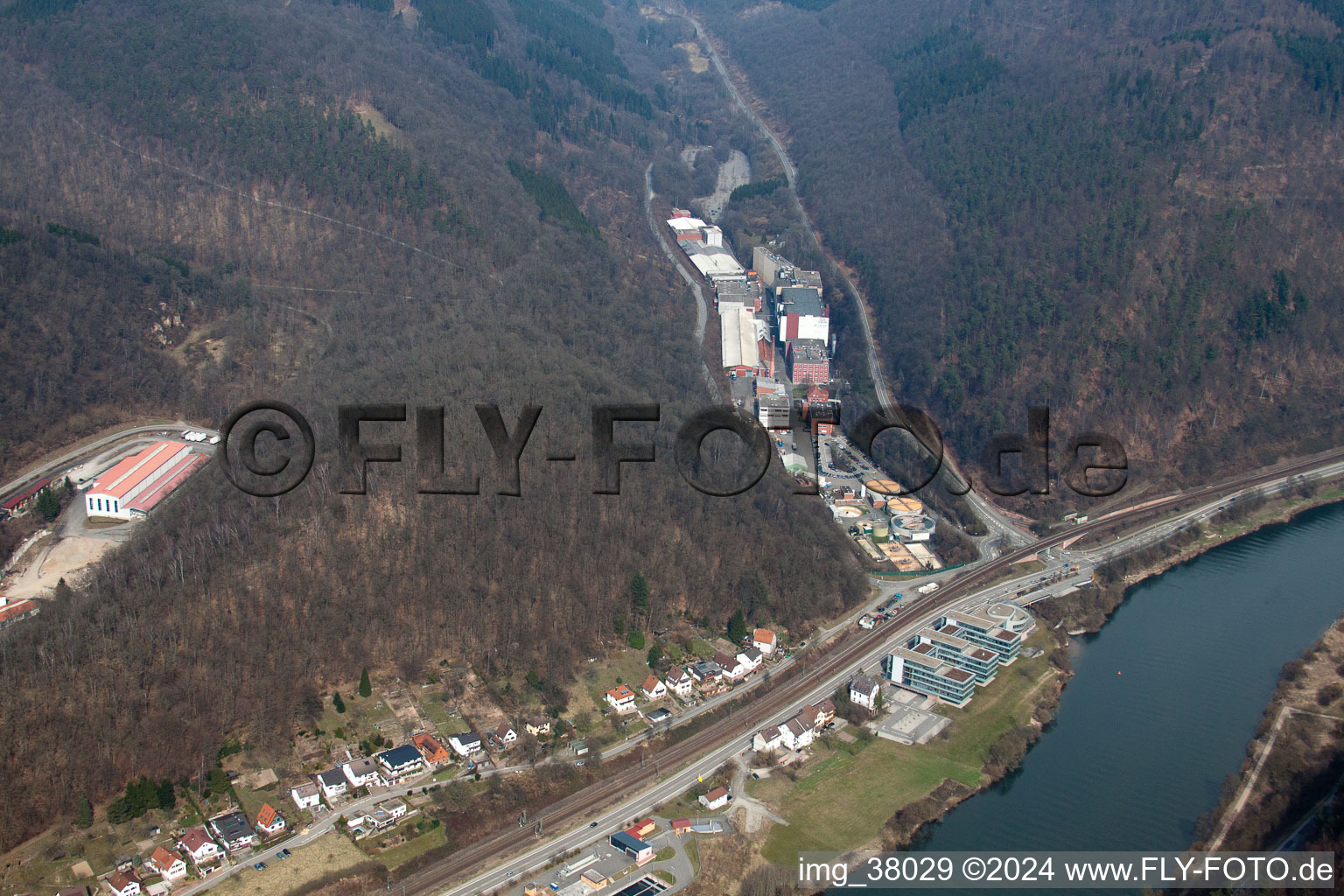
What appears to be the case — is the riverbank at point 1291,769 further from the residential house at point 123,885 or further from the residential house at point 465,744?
the residential house at point 123,885

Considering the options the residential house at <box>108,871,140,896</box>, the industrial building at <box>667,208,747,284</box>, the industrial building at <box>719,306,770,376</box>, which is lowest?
the residential house at <box>108,871,140,896</box>

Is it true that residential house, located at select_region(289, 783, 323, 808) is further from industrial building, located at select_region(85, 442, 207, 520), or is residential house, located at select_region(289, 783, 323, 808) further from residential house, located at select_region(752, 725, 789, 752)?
industrial building, located at select_region(85, 442, 207, 520)

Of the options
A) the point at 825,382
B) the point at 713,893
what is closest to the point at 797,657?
the point at 713,893

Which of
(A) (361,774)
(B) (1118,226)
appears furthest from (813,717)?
(B) (1118,226)

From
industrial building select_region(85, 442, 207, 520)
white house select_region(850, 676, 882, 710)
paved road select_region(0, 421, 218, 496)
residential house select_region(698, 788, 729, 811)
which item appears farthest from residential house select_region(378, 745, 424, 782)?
paved road select_region(0, 421, 218, 496)

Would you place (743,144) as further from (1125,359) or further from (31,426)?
(31,426)
